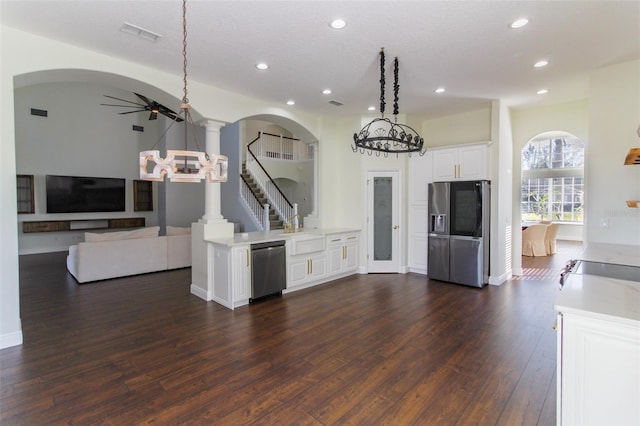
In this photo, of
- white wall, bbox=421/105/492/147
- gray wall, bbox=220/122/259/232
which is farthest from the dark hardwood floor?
gray wall, bbox=220/122/259/232

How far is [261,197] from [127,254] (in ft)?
12.8

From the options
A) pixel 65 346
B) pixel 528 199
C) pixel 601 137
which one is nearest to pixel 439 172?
pixel 601 137

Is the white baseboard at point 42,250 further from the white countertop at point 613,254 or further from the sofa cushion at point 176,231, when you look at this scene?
the white countertop at point 613,254

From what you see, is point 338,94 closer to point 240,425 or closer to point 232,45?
point 232,45

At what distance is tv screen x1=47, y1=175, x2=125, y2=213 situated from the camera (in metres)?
8.58

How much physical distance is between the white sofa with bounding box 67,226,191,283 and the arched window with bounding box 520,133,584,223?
10352mm

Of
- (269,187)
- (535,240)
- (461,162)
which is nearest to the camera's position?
(461,162)

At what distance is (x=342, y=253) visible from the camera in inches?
232

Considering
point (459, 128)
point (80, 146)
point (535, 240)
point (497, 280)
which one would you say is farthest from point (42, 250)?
point (535, 240)

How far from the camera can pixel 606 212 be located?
386 cm

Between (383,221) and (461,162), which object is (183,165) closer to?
(383,221)

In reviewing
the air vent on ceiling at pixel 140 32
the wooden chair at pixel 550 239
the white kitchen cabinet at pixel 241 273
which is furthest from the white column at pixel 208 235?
the wooden chair at pixel 550 239

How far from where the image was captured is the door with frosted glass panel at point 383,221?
20.5 ft

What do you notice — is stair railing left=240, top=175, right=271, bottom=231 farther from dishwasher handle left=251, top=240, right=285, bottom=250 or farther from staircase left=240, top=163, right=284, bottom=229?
dishwasher handle left=251, top=240, right=285, bottom=250
